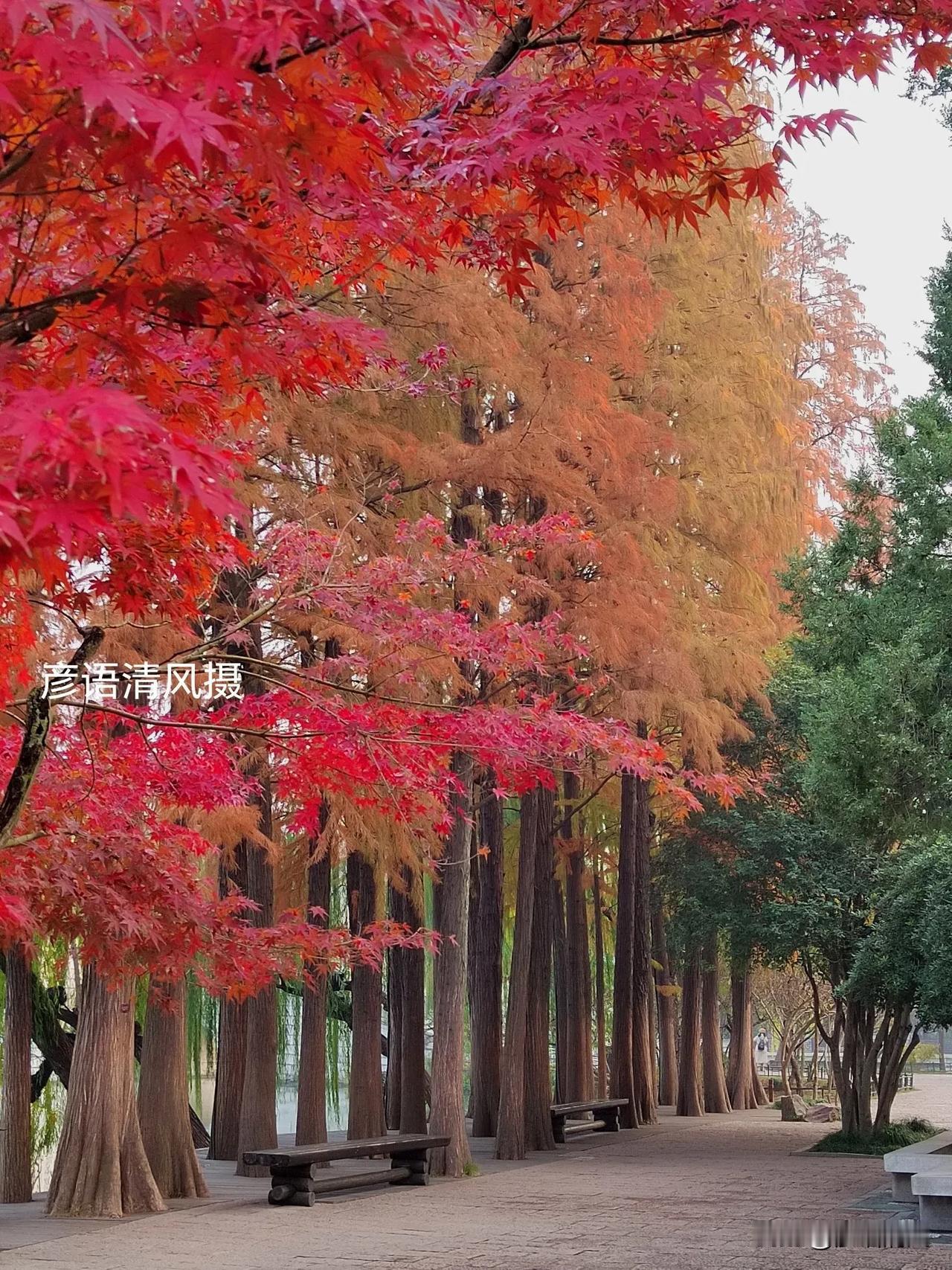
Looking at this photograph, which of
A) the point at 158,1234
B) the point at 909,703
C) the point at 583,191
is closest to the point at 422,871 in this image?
the point at 158,1234

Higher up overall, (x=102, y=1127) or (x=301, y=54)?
(x=301, y=54)

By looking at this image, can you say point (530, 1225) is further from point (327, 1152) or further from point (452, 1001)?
point (452, 1001)

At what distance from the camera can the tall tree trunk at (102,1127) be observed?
13352 millimetres

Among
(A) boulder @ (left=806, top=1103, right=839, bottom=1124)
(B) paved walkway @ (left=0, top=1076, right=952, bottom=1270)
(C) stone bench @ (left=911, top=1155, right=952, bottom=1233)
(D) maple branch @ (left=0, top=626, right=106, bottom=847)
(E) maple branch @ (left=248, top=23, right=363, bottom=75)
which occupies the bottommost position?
(A) boulder @ (left=806, top=1103, right=839, bottom=1124)

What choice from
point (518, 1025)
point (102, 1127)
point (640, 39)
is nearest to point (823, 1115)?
point (518, 1025)

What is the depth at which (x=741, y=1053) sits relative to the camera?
3356 cm

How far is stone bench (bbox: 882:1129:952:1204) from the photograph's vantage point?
1270 centimetres

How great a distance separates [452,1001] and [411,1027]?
4320 millimetres

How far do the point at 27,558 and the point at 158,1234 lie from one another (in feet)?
35.5

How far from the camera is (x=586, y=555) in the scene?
49.7 feet

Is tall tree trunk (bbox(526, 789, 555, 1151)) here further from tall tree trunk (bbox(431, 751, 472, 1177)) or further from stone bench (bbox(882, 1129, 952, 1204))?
stone bench (bbox(882, 1129, 952, 1204))

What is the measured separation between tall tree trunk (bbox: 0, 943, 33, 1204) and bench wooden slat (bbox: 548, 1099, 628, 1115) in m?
8.18

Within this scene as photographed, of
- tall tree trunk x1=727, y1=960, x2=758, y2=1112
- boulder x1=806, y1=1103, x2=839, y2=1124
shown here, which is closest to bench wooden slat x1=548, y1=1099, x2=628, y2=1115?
boulder x1=806, y1=1103, x2=839, y2=1124

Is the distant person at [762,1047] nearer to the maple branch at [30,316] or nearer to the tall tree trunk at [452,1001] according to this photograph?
the tall tree trunk at [452,1001]
